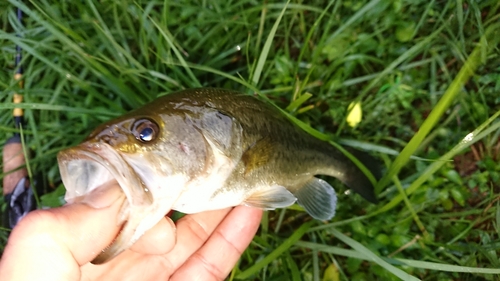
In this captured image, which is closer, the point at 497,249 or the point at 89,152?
the point at 89,152

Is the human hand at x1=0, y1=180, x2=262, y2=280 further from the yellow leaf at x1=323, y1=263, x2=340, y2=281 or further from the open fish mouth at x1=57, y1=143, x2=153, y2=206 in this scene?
the yellow leaf at x1=323, y1=263, x2=340, y2=281

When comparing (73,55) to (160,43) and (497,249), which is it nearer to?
(160,43)

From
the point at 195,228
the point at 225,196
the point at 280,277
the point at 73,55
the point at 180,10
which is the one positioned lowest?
the point at 280,277

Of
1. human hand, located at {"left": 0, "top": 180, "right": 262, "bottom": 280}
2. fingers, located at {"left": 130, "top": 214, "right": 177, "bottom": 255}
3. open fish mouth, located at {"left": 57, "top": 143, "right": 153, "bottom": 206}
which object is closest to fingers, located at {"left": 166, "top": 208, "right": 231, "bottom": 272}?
human hand, located at {"left": 0, "top": 180, "right": 262, "bottom": 280}

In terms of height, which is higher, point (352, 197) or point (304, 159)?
point (304, 159)

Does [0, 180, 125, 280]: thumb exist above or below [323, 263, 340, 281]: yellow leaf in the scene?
above

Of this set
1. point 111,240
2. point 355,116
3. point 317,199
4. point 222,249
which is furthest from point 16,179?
point 355,116

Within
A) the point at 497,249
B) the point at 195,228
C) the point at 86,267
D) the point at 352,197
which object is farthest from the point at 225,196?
the point at 497,249
